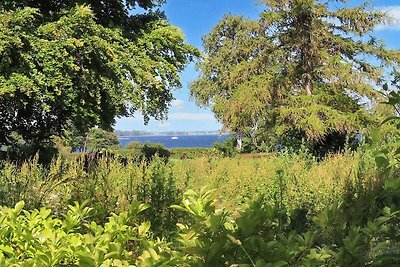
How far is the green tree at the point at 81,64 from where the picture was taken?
10.9 m

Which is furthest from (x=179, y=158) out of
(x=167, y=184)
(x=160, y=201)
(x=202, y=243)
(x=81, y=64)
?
(x=202, y=243)

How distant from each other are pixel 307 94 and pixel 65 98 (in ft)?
27.0

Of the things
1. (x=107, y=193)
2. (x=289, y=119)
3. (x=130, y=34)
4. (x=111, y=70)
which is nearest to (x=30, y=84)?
(x=111, y=70)

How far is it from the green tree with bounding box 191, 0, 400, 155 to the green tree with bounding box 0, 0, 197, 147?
2243mm

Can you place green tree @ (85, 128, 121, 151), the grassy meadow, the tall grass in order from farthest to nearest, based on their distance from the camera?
green tree @ (85, 128, 121, 151), the grassy meadow, the tall grass

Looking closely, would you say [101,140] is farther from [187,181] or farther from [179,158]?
[187,181]

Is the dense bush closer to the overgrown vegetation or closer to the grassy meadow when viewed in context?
the overgrown vegetation

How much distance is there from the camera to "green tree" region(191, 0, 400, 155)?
14.5m

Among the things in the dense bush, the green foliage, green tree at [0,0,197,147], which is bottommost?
the green foliage

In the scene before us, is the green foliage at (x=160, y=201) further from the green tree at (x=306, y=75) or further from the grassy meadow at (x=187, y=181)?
the green tree at (x=306, y=75)

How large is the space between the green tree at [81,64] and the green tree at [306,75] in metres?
2.24

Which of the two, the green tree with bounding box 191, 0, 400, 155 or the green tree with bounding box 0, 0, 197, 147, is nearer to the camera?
the green tree with bounding box 0, 0, 197, 147

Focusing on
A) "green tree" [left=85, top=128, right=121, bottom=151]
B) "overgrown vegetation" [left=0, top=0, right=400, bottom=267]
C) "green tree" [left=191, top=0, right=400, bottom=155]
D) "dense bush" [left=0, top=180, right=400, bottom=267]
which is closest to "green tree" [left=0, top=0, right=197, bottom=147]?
"overgrown vegetation" [left=0, top=0, right=400, bottom=267]

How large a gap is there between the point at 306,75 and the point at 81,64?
7925mm
